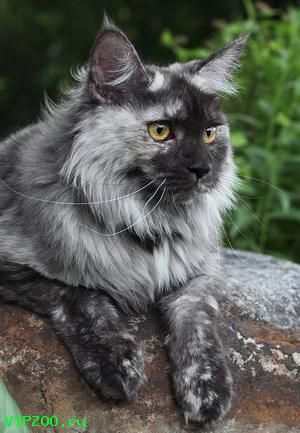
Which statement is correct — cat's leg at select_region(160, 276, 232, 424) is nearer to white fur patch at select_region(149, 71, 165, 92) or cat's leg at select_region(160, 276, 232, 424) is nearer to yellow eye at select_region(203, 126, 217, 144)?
yellow eye at select_region(203, 126, 217, 144)

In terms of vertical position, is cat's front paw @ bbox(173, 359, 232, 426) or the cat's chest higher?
the cat's chest

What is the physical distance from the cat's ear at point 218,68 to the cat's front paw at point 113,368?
1208 mm

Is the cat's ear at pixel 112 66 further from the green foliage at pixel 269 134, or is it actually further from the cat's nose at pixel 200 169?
the green foliage at pixel 269 134

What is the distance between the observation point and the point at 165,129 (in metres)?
2.79

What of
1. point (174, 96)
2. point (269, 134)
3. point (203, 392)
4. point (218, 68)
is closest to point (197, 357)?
point (203, 392)

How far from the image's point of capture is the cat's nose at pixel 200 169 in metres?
2.73

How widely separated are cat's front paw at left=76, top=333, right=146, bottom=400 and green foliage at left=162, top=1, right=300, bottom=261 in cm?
217

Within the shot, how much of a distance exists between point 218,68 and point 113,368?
4.89 ft

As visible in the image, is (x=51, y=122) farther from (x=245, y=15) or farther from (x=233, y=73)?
(x=245, y=15)

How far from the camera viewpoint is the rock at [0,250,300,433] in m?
2.65

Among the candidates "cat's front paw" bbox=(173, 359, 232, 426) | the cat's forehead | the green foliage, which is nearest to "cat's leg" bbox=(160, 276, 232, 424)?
"cat's front paw" bbox=(173, 359, 232, 426)

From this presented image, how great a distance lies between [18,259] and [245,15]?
477cm

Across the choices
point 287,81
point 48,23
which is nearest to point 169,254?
point 287,81

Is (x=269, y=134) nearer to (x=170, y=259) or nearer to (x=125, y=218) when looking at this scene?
(x=170, y=259)
